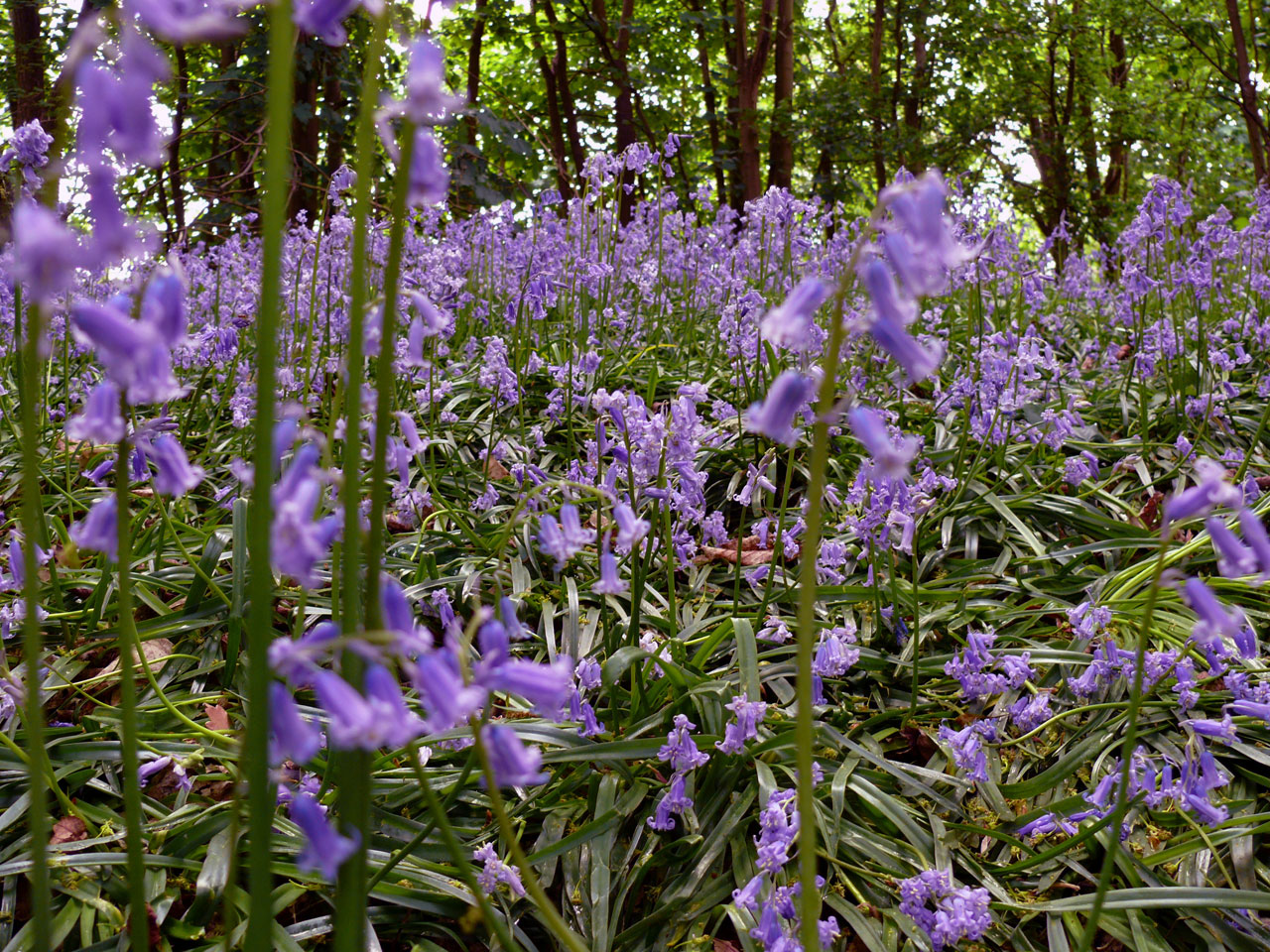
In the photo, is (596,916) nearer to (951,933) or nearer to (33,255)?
(951,933)

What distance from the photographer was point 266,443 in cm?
100

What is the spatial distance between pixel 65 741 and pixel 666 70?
13.4 metres

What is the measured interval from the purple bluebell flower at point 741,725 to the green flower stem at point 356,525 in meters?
1.33

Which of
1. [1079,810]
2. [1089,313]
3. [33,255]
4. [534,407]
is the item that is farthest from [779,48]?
[33,255]

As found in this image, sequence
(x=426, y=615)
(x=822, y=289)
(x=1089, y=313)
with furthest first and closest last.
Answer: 1. (x=1089, y=313)
2. (x=426, y=615)
3. (x=822, y=289)

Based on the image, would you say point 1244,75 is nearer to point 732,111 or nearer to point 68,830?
point 732,111

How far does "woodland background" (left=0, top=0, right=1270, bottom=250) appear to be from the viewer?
10.7 meters

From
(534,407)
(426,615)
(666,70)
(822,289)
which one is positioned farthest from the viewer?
(666,70)

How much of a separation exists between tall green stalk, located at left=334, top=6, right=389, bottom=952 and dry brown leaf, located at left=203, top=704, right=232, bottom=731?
5.57 feet

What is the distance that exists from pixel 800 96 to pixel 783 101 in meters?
0.82

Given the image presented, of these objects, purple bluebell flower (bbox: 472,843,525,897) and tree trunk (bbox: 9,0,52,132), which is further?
tree trunk (bbox: 9,0,52,132)

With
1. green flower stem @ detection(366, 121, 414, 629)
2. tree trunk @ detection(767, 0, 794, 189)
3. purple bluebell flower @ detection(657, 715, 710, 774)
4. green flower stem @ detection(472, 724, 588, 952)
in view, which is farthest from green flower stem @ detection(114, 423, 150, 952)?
tree trunk @ detection(767, 0, 794, 189)

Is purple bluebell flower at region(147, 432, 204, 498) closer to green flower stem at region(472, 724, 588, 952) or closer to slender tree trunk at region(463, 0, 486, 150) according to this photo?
green flower stem at region(472, 724, 588, 952)

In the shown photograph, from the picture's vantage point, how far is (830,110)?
12.6 m
